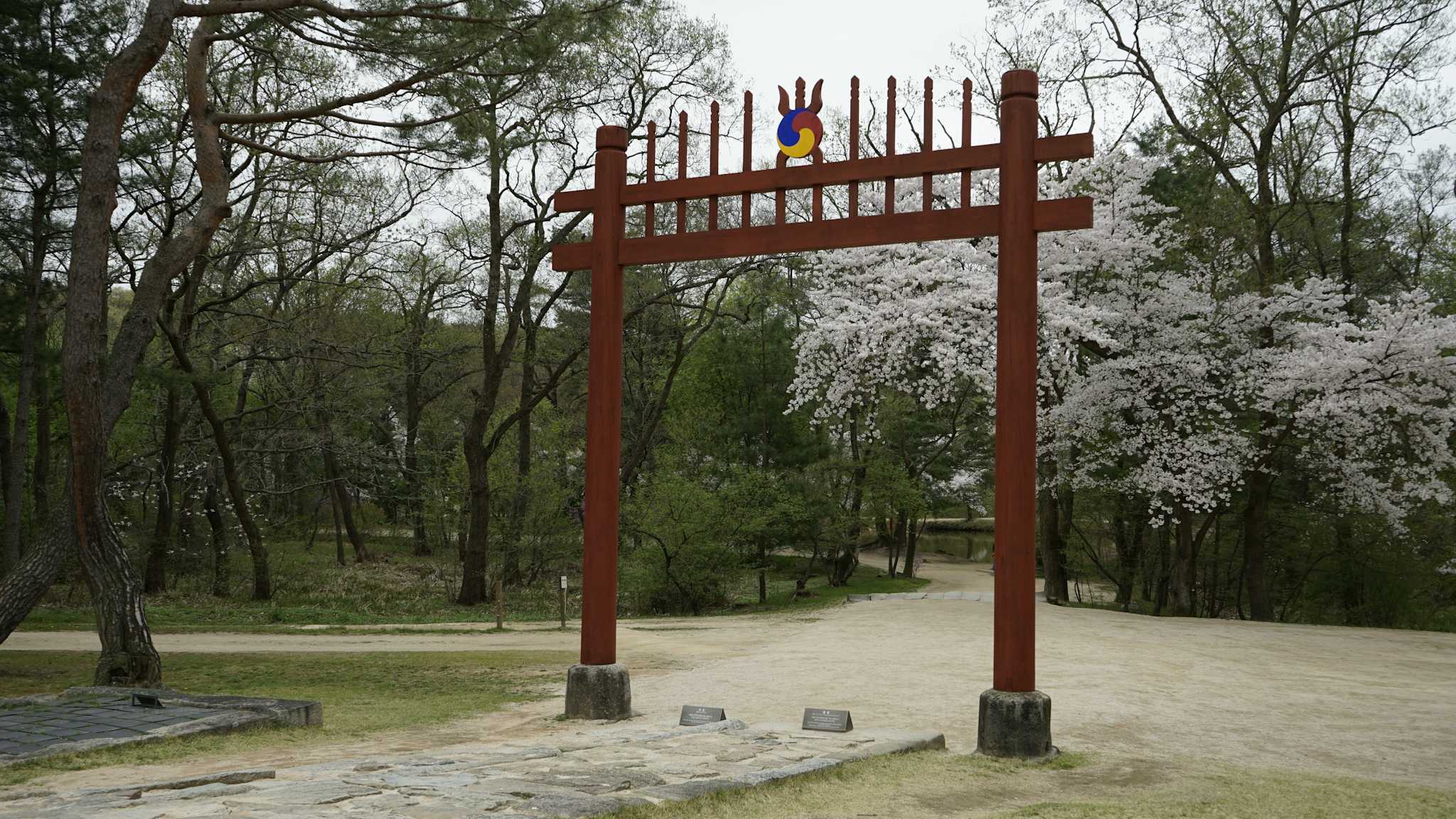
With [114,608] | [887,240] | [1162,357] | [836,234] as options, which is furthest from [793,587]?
[887,240]

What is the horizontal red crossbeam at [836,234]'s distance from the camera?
625cm

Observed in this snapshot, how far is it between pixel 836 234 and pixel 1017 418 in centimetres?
161

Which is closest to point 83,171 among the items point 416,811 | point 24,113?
point 24,113

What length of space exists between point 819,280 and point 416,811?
13598 mm

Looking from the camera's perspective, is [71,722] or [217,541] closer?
[71,722]

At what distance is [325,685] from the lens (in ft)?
31.6

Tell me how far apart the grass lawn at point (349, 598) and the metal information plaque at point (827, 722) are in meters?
10.3

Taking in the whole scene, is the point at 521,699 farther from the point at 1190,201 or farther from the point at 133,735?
the point at 1190,201

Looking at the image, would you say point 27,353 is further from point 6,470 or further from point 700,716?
point 700,716

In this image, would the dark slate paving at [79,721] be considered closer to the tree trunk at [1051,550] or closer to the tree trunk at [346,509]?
the tree trunk at [1051,550]

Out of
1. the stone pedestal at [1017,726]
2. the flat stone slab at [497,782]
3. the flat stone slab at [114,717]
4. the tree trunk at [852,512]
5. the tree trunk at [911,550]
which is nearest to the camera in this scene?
the flat stone slab at [497,782]

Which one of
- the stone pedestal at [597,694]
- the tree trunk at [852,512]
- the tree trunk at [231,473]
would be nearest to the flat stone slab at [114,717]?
the stone pedestal at [597,694]

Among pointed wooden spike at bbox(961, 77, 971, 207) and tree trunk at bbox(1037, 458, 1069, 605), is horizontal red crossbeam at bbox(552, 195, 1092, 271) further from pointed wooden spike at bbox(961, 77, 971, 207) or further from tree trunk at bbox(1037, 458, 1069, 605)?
tree trunk at bbox(1037, 458, 1069, 605)

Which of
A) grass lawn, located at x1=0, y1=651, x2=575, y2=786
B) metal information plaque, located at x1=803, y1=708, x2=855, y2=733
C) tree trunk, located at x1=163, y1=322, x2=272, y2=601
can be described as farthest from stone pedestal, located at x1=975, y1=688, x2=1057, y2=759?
tree trunk, located at x1=163, y1=322, x2=272, y2=601
